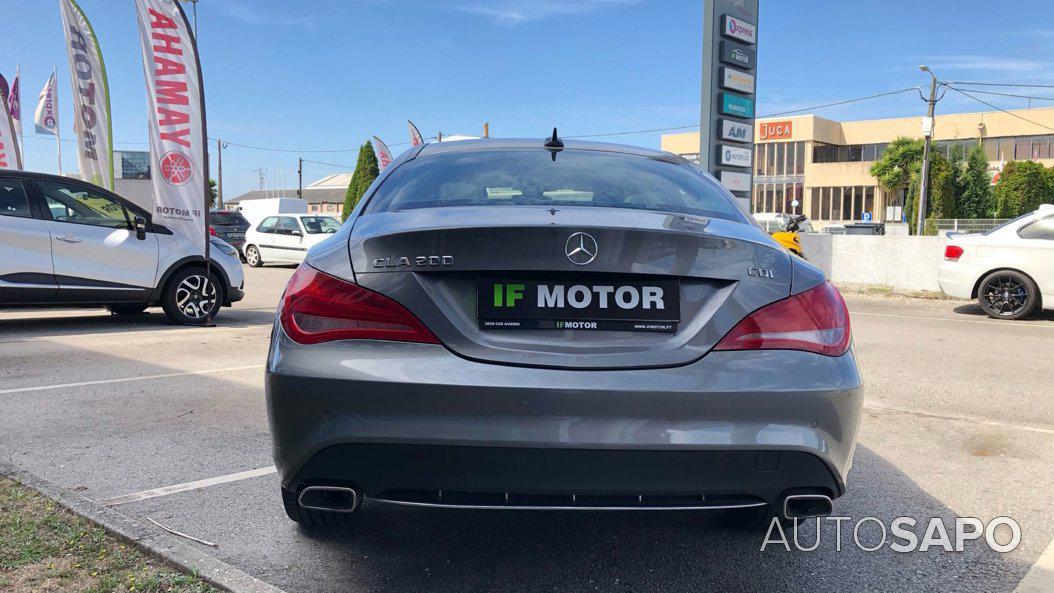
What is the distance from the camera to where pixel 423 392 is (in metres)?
2.25

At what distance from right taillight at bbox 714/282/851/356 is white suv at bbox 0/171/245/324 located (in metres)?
8.02

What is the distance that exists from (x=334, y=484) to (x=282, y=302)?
1.91 feet

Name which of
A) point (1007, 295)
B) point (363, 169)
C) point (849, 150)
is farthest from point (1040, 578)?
point (849, 150)

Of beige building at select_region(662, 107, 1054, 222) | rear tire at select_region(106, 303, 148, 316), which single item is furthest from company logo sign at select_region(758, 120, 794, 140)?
rear tire at select_region(106, 303, 148, 316)

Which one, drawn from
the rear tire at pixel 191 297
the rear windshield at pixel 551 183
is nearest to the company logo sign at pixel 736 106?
the rear tire at pixel 191 297

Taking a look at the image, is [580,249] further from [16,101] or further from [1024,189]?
[1024,189]

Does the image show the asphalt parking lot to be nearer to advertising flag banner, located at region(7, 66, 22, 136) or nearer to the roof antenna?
the roof antenna

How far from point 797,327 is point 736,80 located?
52.5 feet

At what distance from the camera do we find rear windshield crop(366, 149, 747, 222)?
2.97 meters

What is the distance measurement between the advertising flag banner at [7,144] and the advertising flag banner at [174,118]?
1079 cm

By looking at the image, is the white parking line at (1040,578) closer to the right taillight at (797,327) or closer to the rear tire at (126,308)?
the right taillight at (797,327)

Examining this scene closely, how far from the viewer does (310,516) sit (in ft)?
9.42

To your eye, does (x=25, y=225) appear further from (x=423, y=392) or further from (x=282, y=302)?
(x=423, y=392)

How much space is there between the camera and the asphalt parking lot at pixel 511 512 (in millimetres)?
2732
